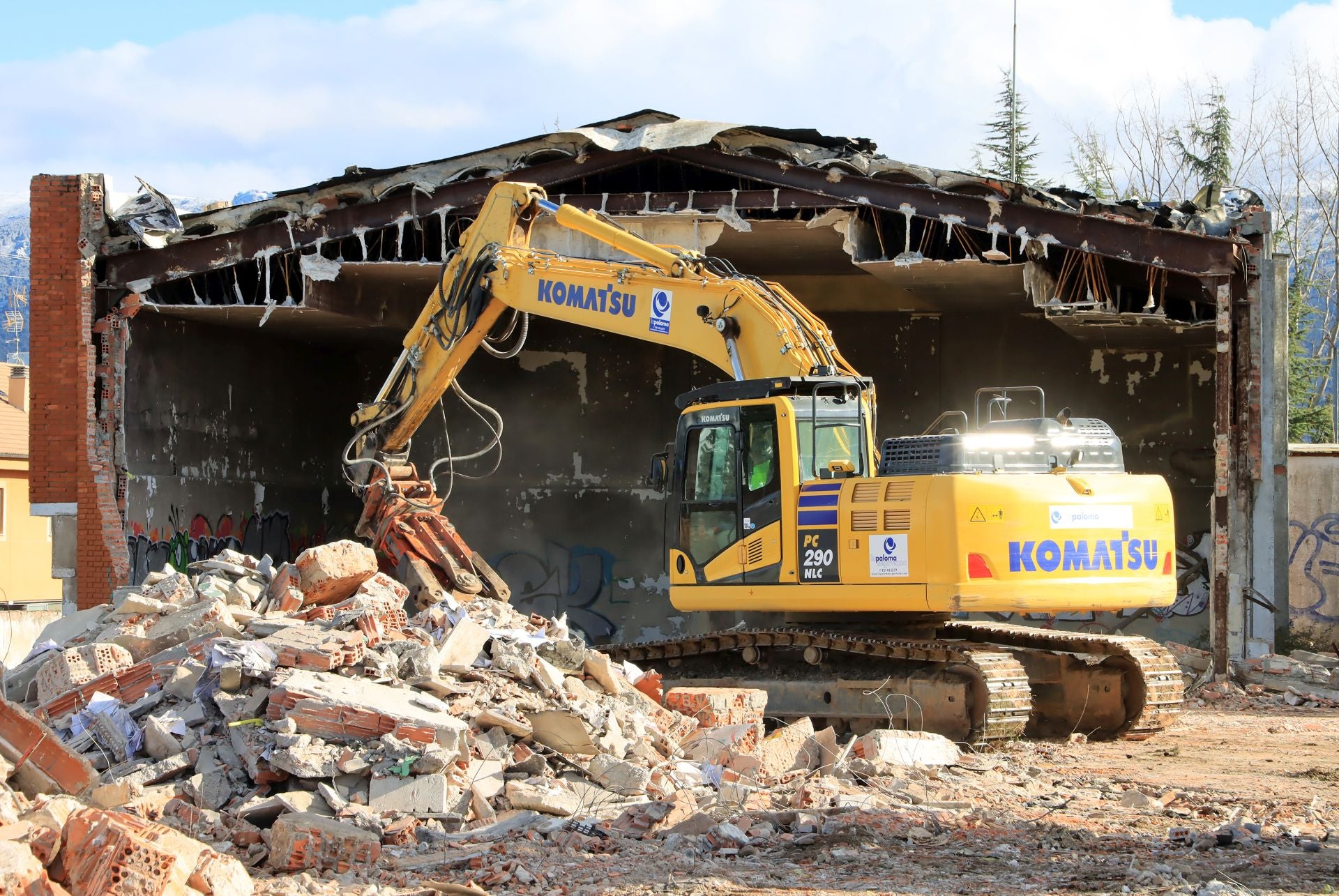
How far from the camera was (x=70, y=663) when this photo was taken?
915 centimetres

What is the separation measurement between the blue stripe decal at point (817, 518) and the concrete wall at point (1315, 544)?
791cm

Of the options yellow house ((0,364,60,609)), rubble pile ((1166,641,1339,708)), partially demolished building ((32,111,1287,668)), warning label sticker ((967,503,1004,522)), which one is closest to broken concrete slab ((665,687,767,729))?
warning label sticker ((967,503,1004,522))

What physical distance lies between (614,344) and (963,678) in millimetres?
11009

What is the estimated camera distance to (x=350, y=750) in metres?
7.89

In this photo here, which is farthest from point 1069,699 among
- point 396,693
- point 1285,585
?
point 396,693

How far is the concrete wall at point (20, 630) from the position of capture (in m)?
17.8

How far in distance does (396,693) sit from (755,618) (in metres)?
4.43

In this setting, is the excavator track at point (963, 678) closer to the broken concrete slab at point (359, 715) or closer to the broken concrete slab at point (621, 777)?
the broken concrete slab at point (621, 777)

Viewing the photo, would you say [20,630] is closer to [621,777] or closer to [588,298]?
[588,298]

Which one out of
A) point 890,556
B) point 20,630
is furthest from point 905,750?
point 20,630

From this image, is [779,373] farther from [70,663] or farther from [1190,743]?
[70,663]

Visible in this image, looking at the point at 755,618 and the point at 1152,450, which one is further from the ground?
the point at 1152,450

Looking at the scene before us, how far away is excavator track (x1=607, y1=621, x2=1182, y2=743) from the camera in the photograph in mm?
10562

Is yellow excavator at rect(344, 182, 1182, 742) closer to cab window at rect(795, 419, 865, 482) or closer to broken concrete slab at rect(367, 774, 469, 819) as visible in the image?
cab window at rect(795, 419, 865, 482)
